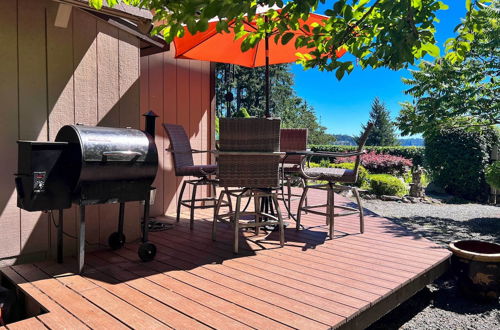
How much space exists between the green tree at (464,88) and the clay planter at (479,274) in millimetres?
3103

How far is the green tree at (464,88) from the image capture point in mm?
5238

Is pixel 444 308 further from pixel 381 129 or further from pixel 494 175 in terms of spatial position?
pixel 381 129

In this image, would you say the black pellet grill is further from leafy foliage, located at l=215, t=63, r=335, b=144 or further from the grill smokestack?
leafy foliage, located at l=215, t=63, r=335, b=144

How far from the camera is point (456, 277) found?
118 inches

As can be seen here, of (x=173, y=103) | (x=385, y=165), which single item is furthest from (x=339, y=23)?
(x=385, y=165)

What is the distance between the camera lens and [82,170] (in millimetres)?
2215

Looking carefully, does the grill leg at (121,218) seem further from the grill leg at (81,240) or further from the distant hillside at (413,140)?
the distant hillside at (413,140)

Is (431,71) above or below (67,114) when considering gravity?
above

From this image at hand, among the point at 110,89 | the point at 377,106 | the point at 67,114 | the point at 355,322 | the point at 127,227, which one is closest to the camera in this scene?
the point at 355,322

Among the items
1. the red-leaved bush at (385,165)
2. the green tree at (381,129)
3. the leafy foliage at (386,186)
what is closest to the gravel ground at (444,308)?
the leafy foliage at (386,186)

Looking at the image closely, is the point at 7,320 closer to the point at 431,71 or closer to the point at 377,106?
the point at 431,71

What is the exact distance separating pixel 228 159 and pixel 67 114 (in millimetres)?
1232

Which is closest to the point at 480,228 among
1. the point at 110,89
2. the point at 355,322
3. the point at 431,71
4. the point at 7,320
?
the point at 431,71

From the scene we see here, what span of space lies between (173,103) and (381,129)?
32861 mm
